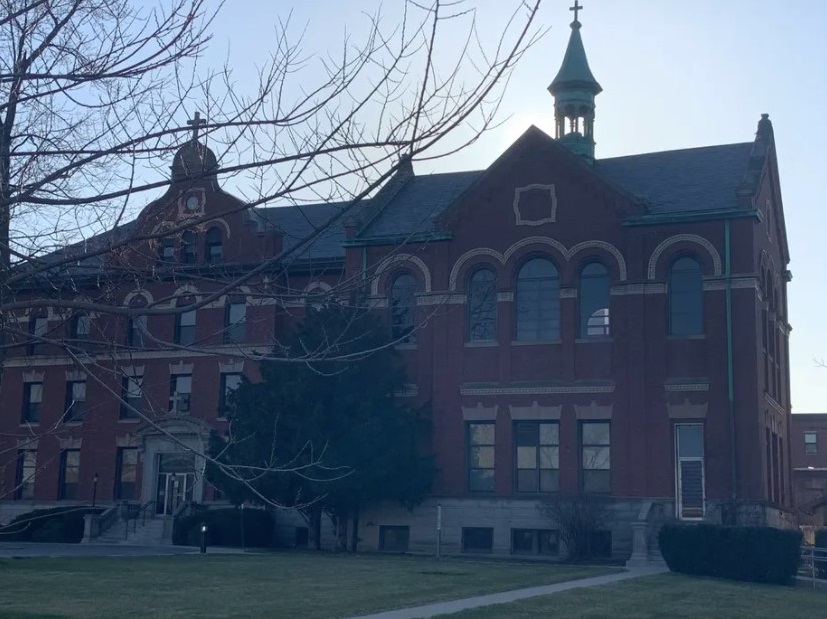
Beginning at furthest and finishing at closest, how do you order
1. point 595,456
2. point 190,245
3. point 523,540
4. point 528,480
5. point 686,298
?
point 528,480, point 523,540, point 595,456, point 686,298, point 190,245

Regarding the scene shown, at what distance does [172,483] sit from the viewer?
43.4 meters

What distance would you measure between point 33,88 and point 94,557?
22.8 metres

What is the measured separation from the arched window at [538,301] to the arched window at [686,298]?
3.75m

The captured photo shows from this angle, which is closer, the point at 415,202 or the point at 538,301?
the point at 538,301

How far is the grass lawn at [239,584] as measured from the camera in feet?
Result: 53.3

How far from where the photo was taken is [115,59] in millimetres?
8445

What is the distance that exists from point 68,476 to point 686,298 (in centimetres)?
2602

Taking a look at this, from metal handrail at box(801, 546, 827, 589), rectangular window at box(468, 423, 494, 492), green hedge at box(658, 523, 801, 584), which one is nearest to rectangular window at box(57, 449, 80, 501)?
rectangular window at box(468, 423, 494, 492)

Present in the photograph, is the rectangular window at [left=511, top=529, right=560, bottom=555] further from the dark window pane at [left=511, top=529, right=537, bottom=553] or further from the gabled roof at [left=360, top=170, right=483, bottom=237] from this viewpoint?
the gabled roof at [left=360, top=170, right=483, bottom=237]

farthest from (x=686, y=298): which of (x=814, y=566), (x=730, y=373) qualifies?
(x=814, y=566)

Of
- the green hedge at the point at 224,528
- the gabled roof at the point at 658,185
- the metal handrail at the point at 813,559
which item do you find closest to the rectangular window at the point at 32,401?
the green hedge at the point at 224,528

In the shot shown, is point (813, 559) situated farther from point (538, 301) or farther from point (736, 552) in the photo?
point (538, 301)

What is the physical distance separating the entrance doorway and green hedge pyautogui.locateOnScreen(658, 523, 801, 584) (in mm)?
21667

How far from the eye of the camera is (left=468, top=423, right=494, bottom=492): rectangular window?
121 feet
